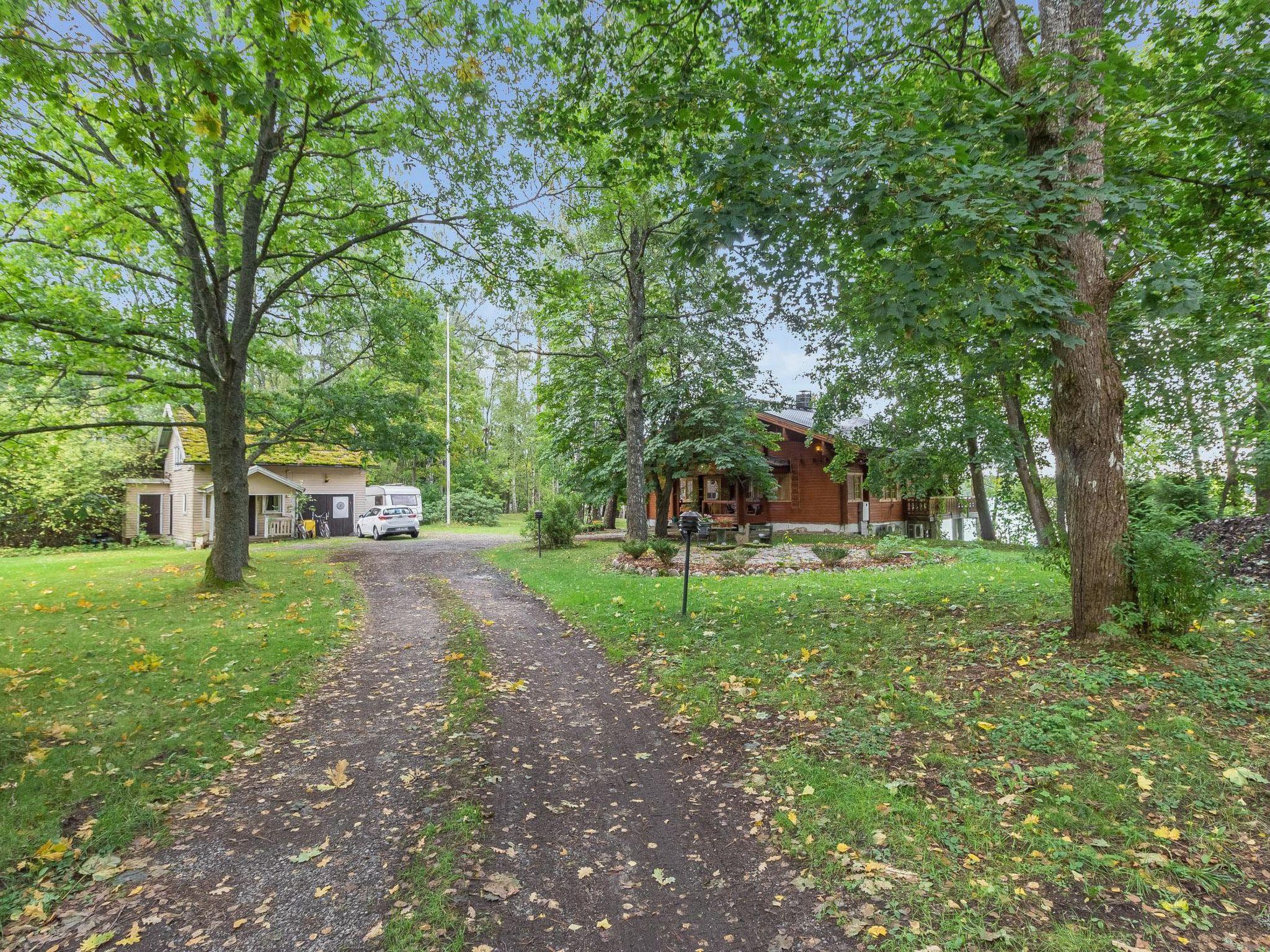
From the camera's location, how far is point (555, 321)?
698 inches

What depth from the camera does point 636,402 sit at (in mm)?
16344

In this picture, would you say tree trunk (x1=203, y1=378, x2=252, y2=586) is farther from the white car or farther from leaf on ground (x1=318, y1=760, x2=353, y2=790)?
the white car

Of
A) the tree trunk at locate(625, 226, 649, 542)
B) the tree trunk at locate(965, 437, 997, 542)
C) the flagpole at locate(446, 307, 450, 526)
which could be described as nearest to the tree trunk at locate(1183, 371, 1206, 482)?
the tree trunk at locate(965, 437, 997, 542)

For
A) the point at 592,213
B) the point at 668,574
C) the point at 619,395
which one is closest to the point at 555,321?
the point at 619,395

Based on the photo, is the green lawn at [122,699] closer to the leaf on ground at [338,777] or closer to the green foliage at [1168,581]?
the leaf on ground at [338,777]

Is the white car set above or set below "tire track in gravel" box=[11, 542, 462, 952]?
above

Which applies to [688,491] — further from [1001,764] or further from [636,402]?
[1001,764]

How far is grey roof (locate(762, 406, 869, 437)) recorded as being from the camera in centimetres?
2161

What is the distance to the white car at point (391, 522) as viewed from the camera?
24375 mm

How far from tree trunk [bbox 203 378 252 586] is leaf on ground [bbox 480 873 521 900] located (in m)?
10.2

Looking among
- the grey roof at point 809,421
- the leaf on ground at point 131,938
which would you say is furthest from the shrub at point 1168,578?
the grey roof at point 809,421

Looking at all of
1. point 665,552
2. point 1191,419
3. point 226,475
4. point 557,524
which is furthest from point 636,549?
point 1191,419

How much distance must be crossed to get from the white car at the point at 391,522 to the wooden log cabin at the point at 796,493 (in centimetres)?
1149

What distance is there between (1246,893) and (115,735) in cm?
697
